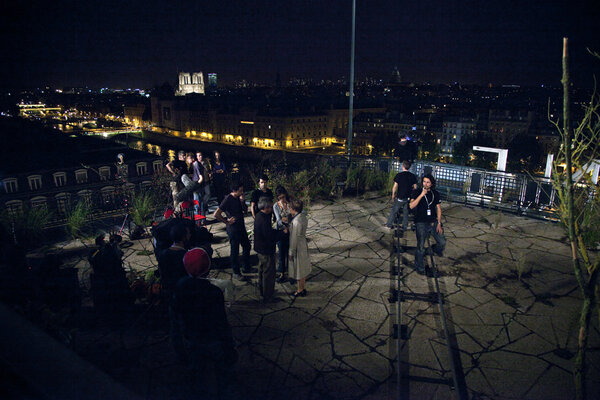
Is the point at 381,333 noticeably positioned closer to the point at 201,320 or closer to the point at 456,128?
the point at 201,320

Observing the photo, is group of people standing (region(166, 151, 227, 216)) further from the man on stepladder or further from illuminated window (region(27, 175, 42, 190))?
illuminated window (region(27, 175, 42, 190))

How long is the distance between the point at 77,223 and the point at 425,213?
7.04 meters

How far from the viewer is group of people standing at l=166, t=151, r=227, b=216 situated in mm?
7898

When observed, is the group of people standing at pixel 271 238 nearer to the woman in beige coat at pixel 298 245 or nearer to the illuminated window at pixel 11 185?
the woman in beige coat at pixel 298 245

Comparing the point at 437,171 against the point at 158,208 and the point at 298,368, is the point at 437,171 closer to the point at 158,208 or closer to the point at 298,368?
the point at 158,208

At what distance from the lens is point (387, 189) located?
11547 millimetres

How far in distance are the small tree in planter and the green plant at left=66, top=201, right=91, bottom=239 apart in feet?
3.19

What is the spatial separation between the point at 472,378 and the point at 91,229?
7.76 meters

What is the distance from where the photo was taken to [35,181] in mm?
44094

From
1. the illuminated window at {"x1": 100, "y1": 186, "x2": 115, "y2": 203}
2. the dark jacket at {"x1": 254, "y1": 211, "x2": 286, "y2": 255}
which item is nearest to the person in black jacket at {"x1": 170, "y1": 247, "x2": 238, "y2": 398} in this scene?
the dark jacket at {"x1": 254, "y1": 211, "x2": 286, "y2": 255}

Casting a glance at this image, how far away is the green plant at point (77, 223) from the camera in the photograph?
7.82 m

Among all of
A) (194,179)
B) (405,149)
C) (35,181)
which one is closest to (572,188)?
(405,149)

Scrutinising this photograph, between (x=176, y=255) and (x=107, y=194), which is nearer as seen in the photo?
(x=176, y=255)

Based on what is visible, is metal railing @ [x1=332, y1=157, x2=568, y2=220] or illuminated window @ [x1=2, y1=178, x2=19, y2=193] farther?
illuminated window @ [x1=2, y1=178, x2=19, y2=193]
